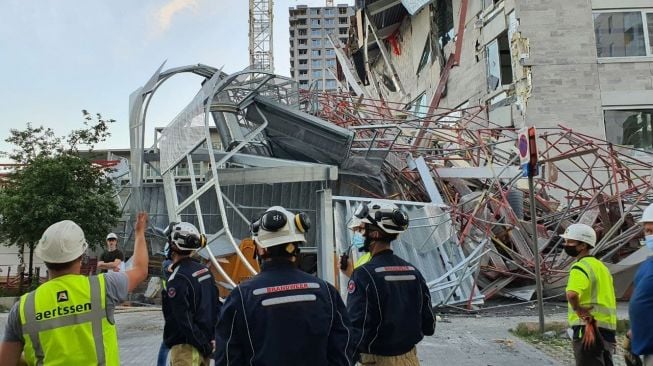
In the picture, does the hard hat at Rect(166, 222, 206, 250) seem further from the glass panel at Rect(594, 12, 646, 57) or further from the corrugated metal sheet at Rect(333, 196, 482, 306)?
the glass panel at Rect(594, 12, 646, 57)

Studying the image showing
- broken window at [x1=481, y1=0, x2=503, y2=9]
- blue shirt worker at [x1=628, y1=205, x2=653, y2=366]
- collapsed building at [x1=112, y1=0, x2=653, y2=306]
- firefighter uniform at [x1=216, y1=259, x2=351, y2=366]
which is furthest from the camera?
broken window at [x1=481, y1=0, x2=503, y2=9]

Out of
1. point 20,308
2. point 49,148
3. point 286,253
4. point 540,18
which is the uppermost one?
point 540,18

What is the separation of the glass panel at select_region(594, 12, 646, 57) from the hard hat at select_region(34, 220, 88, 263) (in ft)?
60.2

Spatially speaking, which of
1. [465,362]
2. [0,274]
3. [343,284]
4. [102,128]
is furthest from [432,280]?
[0,274]

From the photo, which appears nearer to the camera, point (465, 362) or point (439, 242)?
point (465, 362)

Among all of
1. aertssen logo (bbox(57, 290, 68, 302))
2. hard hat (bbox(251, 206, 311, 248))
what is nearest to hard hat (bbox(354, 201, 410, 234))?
hard hat (bbox(251, 206, 311, 248))

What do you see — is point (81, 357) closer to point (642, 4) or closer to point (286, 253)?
point (286, 253)

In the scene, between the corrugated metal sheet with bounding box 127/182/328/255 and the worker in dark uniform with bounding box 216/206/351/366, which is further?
the corrugated metal sheet with bounding box 127/182/328/255

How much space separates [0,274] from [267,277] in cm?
2553

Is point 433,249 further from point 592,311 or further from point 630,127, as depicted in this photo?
point 630,127

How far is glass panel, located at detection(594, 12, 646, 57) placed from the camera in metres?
16.8

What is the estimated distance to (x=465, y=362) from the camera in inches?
240

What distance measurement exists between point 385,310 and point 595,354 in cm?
206

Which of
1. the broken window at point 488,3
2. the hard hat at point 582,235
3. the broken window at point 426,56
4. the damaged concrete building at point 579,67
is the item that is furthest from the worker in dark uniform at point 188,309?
the broken window at point 426,56
